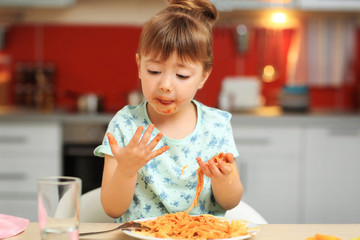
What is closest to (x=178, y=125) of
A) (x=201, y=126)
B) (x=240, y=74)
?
(x=201, y=126)

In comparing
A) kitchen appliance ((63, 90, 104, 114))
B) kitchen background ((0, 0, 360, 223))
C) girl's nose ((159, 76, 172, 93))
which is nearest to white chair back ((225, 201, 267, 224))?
girl's nose ((159, 76, 172, 93))

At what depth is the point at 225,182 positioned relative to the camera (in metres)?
1.25

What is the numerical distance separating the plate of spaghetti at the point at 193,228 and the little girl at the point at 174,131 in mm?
114

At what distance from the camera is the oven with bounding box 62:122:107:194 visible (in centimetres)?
304

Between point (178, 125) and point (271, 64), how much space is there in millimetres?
2251

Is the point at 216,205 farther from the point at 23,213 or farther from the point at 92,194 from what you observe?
the point at 23,213

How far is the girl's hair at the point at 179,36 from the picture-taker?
124cm

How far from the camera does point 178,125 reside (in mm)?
1474

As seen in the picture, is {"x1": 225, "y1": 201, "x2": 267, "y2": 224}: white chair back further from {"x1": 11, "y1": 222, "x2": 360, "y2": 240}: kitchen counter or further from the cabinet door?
the cabinet door

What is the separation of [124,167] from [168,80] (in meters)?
0.26

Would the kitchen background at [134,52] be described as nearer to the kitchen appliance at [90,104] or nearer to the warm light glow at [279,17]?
the warm light glow at [279,17]

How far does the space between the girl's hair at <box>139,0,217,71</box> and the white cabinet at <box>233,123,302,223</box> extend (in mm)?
1699

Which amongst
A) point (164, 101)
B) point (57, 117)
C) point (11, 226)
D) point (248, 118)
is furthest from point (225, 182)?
point (57, 117)

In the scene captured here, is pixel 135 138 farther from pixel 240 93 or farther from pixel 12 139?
pixel 240 93
